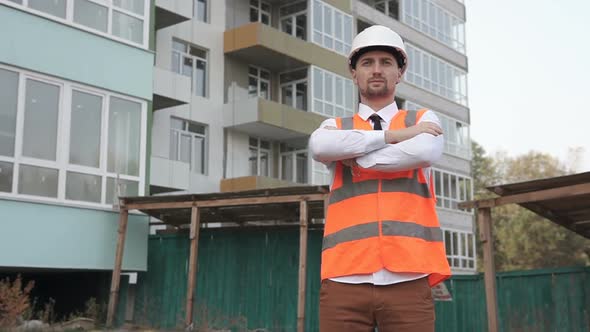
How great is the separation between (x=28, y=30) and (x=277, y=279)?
7.34 metres

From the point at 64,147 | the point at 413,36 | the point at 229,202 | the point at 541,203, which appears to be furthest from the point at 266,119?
the point at 541,203

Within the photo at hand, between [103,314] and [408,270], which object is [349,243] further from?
[103,314]

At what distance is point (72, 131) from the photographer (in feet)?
47.8

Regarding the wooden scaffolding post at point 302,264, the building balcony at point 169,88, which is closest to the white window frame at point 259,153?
the building balcony at point 169,88

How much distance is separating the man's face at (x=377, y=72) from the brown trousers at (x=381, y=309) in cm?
80

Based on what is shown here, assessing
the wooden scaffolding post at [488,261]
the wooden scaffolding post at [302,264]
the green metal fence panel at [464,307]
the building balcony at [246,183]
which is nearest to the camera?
the wooden scaffolding post at [488,261]

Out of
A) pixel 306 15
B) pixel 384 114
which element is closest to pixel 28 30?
pixel 384 114

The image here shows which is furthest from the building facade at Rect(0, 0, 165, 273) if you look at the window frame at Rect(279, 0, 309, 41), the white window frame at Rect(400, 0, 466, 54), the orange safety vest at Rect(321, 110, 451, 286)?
the white window frame at Rect(400, 0, 466, 54)

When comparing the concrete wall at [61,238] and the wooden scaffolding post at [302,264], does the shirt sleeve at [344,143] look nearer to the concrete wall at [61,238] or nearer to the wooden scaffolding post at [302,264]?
the wooden scaffolding post at [302,264]

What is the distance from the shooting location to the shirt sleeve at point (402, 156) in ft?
9.37

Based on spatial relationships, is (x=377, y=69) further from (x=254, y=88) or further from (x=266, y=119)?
(x=254, y=88)

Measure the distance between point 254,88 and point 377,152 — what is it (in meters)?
24.8

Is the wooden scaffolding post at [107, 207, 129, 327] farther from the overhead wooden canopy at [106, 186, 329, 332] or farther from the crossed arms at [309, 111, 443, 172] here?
the crossed arms at [309, 111, 443, 172]

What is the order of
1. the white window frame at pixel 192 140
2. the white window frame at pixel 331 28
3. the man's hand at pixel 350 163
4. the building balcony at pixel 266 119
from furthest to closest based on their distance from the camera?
the white window frame at pixel 331 28
the building balcony at pixel 266 119
the white window frame at pixel 192 140
the man's hand at pixel 350 163
